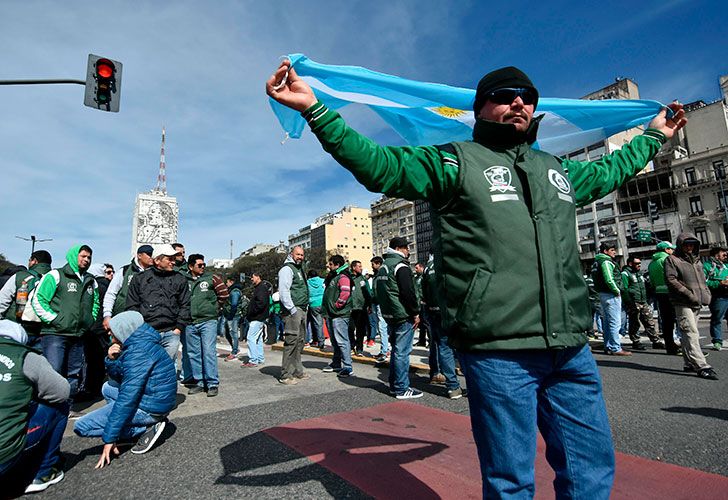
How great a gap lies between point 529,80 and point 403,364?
4.06 metres

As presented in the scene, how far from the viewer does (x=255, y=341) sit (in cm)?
879

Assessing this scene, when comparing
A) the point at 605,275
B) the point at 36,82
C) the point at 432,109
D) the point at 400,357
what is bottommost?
the point at 400,357

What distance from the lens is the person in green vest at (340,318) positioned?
6.93 m

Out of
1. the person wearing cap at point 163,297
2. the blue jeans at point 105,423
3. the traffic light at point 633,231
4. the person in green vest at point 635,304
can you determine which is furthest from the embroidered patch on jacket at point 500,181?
the traffic light at point 633,231

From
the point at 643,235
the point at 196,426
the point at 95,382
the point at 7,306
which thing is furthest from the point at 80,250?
the point at 643,235

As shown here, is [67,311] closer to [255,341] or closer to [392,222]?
[255,341]

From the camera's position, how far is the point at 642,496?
2.51m

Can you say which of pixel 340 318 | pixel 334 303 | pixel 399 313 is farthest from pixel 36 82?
pixel 399 313

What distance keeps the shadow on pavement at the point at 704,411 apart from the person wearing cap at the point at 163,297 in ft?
18.6

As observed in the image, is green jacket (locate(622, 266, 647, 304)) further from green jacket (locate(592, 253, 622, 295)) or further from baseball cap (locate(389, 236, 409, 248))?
baseball cap (locate(389, 236, 409, 248))

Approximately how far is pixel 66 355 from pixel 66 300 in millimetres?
701

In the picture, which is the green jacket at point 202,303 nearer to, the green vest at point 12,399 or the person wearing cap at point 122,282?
the person wearing cap at point 122,282

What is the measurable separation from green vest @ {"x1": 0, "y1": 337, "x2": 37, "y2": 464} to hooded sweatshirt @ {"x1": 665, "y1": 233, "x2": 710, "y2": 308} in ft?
23.9

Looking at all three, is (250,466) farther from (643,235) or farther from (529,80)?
(643,235)
